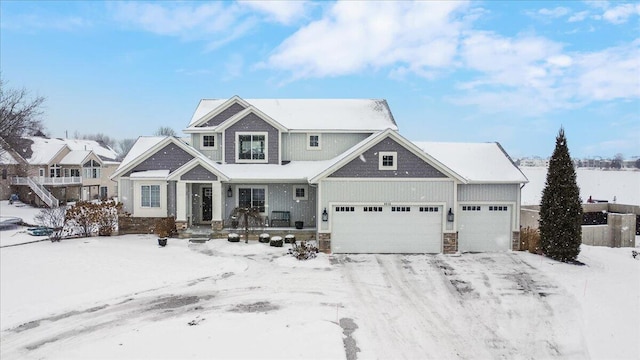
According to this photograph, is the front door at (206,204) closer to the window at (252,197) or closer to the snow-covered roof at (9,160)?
the window at (252,197)

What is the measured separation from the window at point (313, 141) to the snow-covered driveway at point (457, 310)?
805cm

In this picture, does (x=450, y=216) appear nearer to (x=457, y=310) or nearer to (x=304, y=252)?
(x=304, y=252)

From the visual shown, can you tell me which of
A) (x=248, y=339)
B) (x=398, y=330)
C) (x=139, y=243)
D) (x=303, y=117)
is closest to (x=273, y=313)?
Answer: (x=248, y=339)

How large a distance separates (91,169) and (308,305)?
39339 millimetres

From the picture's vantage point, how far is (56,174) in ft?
132

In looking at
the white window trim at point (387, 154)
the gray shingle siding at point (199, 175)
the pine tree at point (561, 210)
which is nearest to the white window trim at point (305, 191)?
the gray shingle siding at point (199, 175)

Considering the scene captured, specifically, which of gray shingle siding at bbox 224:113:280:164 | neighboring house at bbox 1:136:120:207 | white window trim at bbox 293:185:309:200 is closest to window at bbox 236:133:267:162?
gray shingle siding at bbox 224:113:280:164

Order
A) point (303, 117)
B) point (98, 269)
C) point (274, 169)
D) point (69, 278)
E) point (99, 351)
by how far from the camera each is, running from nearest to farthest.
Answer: point (99, 351) < point (69, 278) < point (98, 269) < point (274, 169) < point (303, 117)

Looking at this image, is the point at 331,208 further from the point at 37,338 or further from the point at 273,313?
the point at 37,338

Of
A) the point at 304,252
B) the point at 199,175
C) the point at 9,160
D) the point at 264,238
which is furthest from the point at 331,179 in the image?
the point at 9,160

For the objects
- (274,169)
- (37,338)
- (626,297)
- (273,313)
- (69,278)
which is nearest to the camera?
(37,338)

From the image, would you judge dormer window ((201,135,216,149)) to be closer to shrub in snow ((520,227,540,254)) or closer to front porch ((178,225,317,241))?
front porch ((178,225,317,241))

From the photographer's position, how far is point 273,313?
10992mm

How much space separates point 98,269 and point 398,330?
36.5 ft
